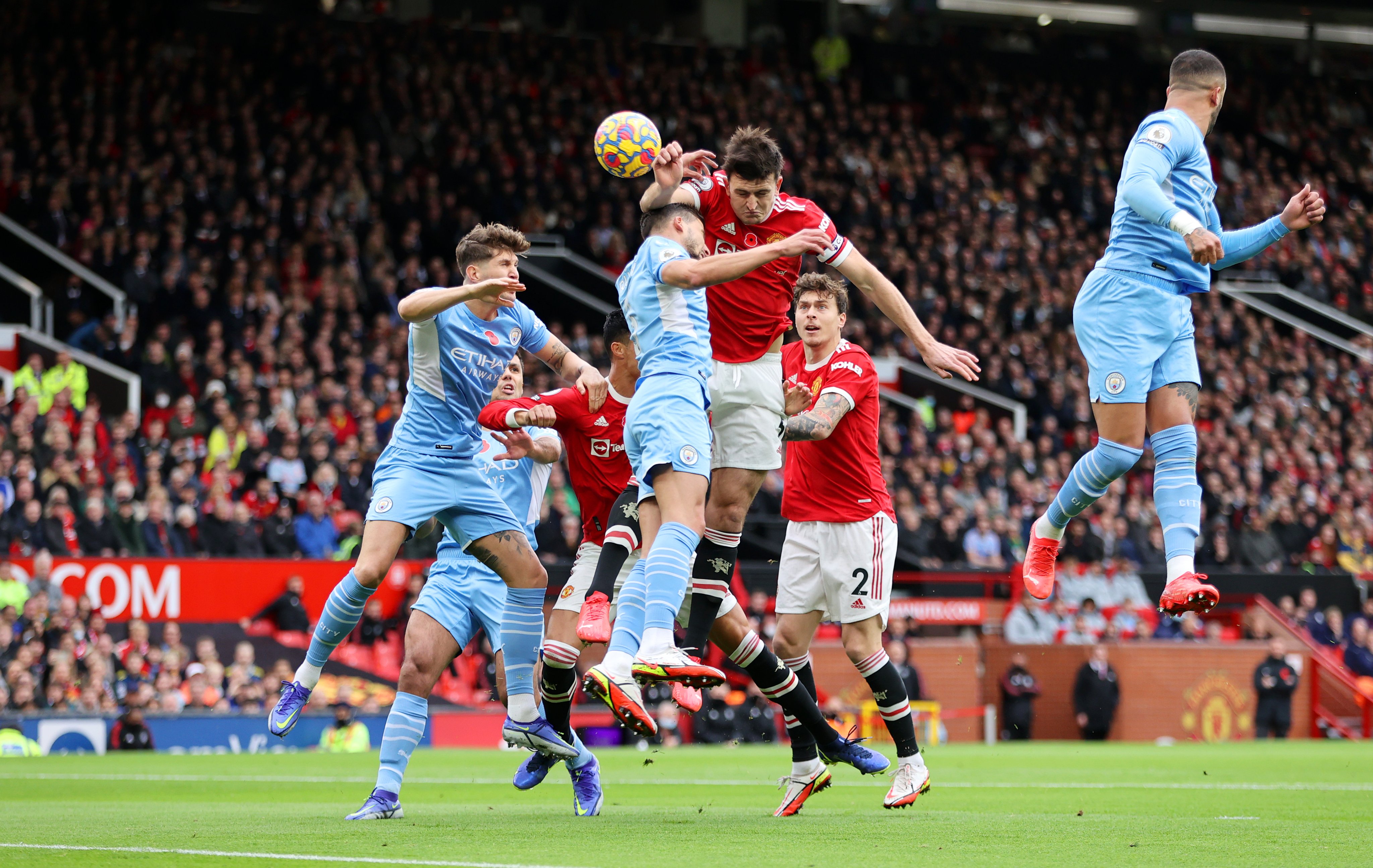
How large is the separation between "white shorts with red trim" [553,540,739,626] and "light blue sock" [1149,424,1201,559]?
2.38m

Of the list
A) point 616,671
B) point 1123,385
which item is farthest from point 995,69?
point 616,671

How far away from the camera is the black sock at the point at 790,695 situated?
313 inches

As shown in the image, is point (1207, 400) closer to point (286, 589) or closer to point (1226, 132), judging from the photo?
point (1226, 132)

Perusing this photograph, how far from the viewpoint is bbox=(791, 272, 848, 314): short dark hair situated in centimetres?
882

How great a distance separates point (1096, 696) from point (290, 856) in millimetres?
17136

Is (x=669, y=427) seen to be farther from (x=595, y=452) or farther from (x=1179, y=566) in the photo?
(x=1179, y=566)

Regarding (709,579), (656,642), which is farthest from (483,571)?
(656,642)

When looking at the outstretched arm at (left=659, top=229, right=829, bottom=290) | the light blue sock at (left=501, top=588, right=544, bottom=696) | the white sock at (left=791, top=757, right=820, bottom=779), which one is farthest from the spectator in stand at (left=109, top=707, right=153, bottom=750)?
the outstretched arm at (left=659, top=229, right=829, bottom=290)

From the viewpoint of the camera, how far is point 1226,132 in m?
36.7

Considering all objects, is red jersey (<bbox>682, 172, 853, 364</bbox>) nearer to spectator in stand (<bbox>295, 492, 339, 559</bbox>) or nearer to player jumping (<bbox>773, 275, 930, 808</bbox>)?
player jumping (<bbox>773, 275, 930, 808</bbox>)

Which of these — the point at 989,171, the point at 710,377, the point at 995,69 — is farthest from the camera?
the point at 995,69

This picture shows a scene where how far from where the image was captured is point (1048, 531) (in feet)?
30.1

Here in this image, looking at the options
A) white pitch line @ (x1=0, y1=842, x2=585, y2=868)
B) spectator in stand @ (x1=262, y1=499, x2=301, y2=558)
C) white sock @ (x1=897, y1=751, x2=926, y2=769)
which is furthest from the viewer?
spectator in stand @ (x1=262, y1=499, x2=301, y2=558)

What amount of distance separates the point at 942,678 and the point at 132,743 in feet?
33.4
